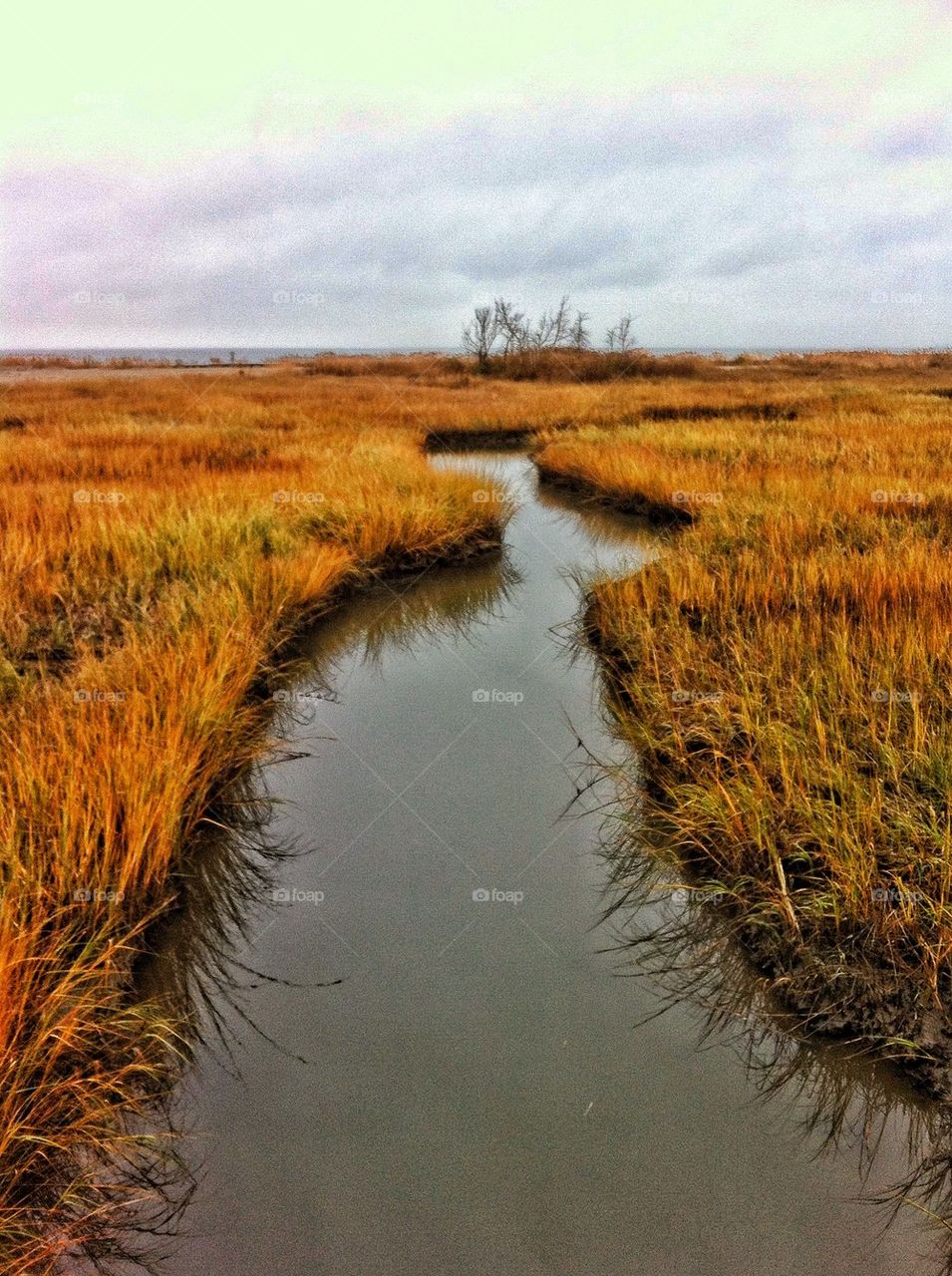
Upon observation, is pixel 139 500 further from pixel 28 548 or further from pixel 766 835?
pixel 766 835

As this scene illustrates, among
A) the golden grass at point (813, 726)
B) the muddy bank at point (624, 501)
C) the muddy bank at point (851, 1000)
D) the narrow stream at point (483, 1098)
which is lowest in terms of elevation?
the narrow stream at point (483, 1098)

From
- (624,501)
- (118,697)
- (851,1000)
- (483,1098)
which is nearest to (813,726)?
(851,1000)

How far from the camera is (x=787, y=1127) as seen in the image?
7.58 feet

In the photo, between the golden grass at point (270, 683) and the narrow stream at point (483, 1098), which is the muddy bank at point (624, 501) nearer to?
the golden grass at point (270, 683)

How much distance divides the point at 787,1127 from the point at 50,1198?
2.11 m

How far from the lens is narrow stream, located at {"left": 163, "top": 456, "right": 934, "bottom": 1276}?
199 cm

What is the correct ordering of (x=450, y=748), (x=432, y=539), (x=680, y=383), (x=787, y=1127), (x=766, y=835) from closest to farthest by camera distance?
(x=787, y=1127) < (x=766, y=835) < (x=450, y=748) < (x=432, y=539) < (x=680, y=383)

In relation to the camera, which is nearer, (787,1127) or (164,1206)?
(164,1206)

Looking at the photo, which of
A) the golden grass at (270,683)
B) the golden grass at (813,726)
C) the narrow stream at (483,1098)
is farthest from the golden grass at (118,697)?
the golden grass at (813,726)

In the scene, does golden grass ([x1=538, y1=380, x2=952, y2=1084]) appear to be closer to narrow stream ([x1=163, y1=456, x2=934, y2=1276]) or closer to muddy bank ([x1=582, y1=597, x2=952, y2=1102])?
muddy bank ([x1=582, y1=597, x2=952, y2=1102])

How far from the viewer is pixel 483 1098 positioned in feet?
7.73

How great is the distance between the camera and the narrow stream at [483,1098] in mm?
1985

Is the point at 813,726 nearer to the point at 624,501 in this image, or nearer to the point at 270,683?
the point at 270,683

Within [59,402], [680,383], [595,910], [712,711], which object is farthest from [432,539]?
[680,383]
